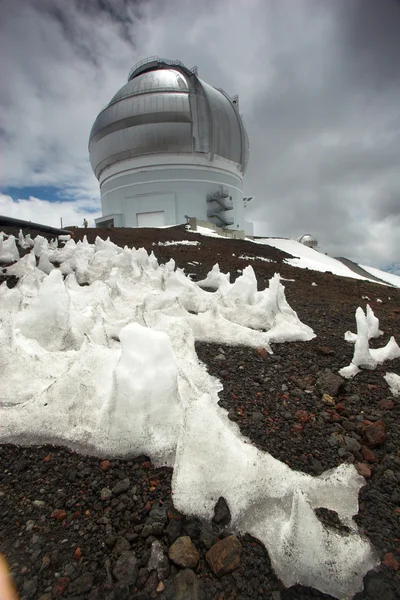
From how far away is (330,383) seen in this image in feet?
9.80

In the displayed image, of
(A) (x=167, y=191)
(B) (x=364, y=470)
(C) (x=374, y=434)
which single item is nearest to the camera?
(B) (x=364, y=470)

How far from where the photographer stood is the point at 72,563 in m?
1.45

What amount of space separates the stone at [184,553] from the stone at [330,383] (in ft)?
5.75

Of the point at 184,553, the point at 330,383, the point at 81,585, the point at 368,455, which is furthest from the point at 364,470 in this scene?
the point at 81,585

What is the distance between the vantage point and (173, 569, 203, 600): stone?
1351 mm

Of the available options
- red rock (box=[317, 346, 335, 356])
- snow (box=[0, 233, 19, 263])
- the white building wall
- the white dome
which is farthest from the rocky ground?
the white dome

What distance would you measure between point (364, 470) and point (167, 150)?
1316 inches

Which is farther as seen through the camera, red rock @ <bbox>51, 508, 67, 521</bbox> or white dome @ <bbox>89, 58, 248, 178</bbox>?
white dome @ <bbox>89, 58, 248, 178</bbox>

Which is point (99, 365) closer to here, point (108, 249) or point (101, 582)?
point (101, 582)

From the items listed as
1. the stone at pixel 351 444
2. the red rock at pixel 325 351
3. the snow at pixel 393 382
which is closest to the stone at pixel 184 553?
the stone at pixel 351 444

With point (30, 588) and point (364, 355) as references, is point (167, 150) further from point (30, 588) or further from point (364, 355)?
point (30, 588)

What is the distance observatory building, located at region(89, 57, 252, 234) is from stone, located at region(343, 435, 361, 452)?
3159 centimetres

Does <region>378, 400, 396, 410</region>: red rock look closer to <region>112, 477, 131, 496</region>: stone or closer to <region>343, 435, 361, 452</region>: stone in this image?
<region>343, 435, 361, 452</region>: stone

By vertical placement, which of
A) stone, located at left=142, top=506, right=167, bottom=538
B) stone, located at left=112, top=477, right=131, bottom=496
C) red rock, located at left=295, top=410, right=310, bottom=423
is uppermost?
red rock, located at left=295, top=410, right=310, bottom=423
